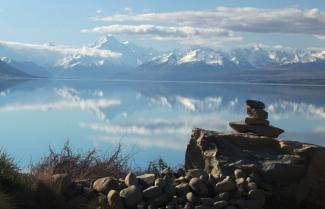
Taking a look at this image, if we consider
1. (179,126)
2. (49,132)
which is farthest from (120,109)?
(49,132)

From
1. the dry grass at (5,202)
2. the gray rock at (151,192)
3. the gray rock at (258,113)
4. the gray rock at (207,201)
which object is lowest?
the gray rock at (207,201)

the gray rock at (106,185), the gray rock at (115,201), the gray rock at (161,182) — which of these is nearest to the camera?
the gray rock at (115,201)

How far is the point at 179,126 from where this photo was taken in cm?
4969

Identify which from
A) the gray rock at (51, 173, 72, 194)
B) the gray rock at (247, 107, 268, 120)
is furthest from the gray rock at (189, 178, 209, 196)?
the gray rock at (247, 107, 268, 120)

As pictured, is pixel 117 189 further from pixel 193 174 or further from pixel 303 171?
pixel 303 171

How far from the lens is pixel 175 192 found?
9797mm

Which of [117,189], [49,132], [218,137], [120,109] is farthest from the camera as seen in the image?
[120,109]

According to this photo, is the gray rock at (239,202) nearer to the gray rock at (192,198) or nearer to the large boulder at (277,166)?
the gray rock at (192,198)

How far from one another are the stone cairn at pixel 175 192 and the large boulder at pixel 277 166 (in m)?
0.36

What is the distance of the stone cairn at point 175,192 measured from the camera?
31.3 feet

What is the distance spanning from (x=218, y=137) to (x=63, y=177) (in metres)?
3.39

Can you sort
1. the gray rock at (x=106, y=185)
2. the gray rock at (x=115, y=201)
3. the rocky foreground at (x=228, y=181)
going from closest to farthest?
the gray rock at (x=115, y=201)
the rocky foreground at (x=228, y=181)
the gray rock at (x=106, y=185)

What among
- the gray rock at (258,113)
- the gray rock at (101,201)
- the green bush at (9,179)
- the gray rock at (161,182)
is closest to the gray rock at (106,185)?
the gray rock at (101,201)

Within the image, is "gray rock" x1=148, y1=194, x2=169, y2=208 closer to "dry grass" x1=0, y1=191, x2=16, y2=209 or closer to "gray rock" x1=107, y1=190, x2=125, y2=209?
"gray rock" x1=107, y1=190, x2=125, y2=209
